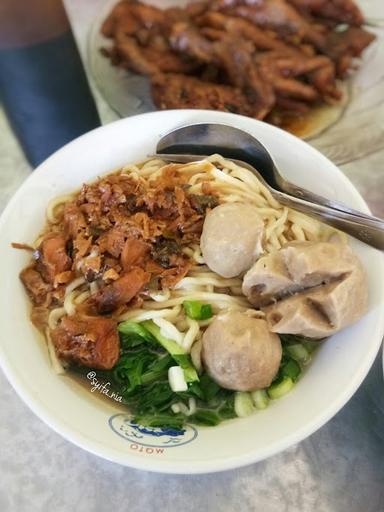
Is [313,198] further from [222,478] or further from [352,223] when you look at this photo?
[222,478]

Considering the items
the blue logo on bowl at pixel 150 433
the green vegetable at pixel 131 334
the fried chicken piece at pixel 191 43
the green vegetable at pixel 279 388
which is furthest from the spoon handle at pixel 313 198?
the fried chicken piece at pixel 191 43

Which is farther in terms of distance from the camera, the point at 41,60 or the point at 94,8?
the point at 94,8

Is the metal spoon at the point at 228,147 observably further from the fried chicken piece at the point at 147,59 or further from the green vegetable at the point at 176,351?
the fried chicken piece at the point at 147,59

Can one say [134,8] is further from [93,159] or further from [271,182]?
[271,182]

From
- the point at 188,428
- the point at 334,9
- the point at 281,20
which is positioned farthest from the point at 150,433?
the point at 334,9

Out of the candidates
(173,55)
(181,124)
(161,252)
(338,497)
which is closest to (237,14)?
(173,55)

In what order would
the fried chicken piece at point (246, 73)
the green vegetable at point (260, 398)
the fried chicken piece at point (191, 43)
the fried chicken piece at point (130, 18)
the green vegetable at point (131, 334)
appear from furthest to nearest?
1. the fried chicken piece at point (130, 18)
2. the fried chicken piece at point (191, 43)
3. the fried chicken piece at point (246, 73)
4. the green vegetable at point (131, 334)
5. the green vegetable at point (260, 398)
